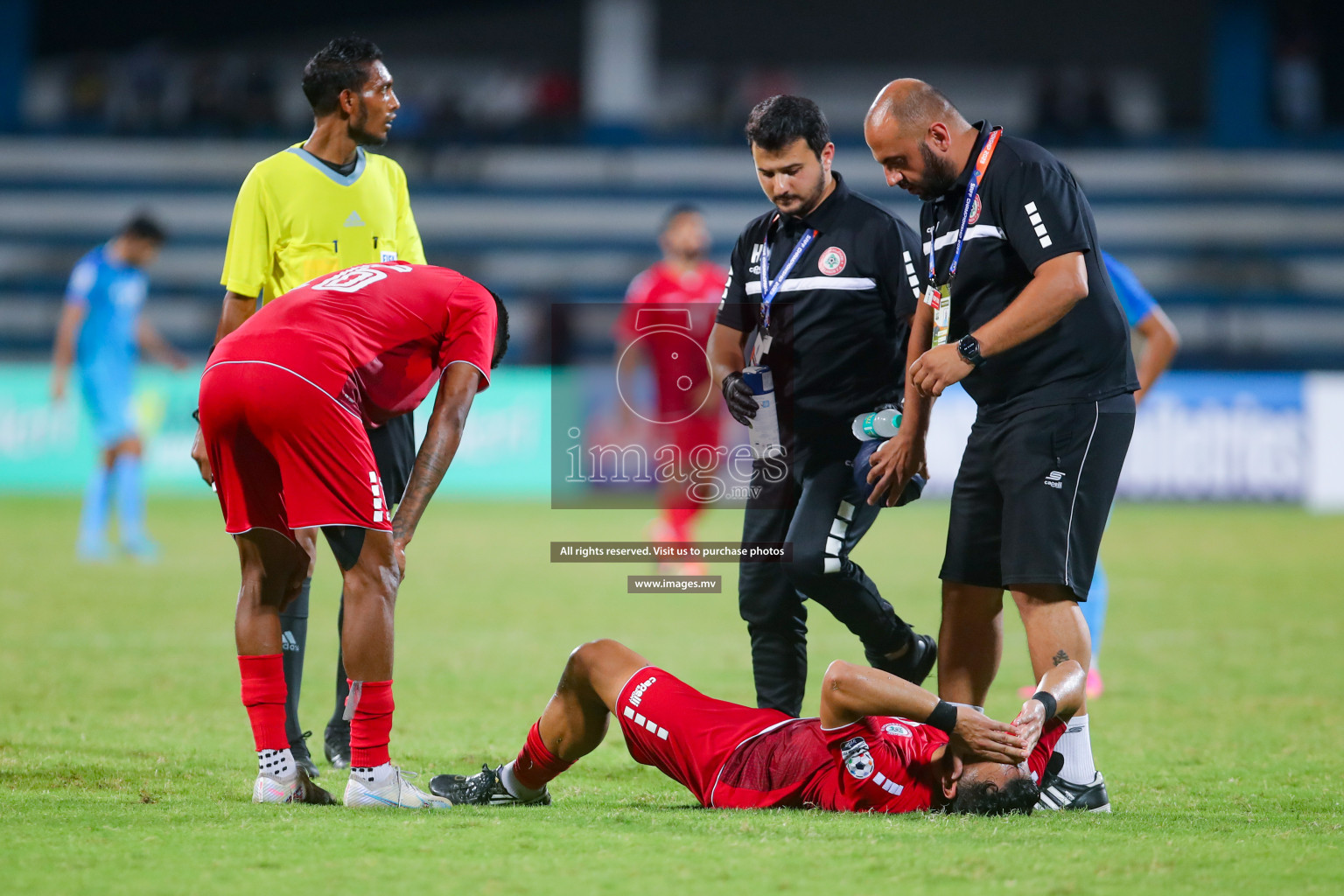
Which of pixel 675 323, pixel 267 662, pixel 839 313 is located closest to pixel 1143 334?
pixel 839 313

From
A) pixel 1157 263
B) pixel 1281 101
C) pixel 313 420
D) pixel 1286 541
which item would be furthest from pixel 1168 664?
pixel 1281 101

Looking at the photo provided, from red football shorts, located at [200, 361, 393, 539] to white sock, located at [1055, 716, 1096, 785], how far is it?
2194mm

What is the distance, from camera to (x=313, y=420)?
4102mm

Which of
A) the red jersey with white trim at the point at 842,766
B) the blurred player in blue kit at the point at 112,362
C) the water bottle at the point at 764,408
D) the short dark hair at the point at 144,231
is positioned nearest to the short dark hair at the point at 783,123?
the water bottle at the point at 764,408

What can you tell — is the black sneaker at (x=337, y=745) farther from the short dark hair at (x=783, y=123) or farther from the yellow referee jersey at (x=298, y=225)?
the short dark hair at (x=783, y=123)

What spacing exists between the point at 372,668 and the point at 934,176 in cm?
230

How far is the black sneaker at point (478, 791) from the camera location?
4324 mm

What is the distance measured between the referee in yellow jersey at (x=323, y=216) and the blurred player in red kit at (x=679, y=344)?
4.44 m

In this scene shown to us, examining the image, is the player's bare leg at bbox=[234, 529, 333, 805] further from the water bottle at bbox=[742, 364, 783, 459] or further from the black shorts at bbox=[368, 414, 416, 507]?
the water bottle at bbox=[742, 364, 783, 459]

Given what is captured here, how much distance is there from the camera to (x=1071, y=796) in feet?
14.3

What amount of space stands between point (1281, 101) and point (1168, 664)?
1907 centimetres

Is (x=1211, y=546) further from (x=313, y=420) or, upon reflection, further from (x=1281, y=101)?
(x=1281, y=101)

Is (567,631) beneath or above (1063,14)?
beneath

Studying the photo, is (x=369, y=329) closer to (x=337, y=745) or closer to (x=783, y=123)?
(x=783, y=123)
